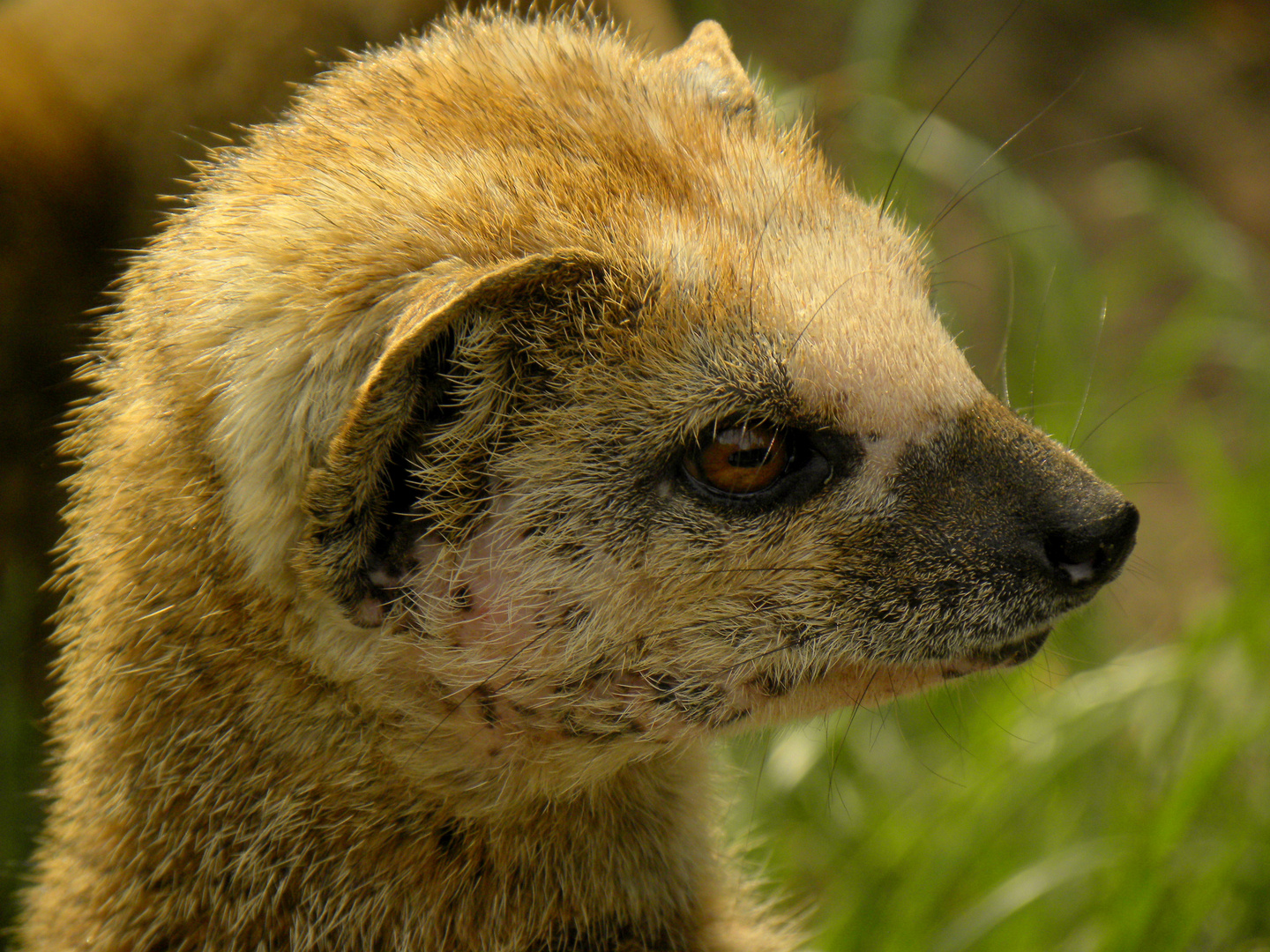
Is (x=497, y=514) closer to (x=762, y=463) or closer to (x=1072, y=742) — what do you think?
(x=762, y=463)

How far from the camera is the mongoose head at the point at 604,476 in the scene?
76.9 inches

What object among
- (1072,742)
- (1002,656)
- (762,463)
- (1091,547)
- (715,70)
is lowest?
(1072,742)

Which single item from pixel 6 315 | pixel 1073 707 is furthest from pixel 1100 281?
pixel 6 315

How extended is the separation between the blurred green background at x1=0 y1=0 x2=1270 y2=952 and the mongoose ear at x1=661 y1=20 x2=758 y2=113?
0.50 metres

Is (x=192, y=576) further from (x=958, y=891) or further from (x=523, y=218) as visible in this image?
(x=958, y=891)

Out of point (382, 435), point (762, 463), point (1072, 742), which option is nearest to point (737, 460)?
point (762, 463)

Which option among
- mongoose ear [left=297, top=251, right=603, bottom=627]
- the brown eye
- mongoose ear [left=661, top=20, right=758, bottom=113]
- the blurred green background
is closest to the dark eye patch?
the brown eye

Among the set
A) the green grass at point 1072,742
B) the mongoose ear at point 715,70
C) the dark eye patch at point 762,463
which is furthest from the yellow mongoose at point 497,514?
the green grass at point 1072,742

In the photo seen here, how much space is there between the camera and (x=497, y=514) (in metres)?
2.04

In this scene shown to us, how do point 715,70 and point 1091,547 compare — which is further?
point 715,70

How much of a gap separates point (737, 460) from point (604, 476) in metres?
0.22

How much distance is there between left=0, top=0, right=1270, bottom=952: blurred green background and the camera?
334cm

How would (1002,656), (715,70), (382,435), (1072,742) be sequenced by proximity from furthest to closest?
(1072,742) < (715,70) < (1002,656) < (382,435)

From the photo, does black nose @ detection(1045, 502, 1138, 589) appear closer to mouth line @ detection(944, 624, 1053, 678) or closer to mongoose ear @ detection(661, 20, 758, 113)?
mouth line @ detection(944, 624, 1053, 678)
